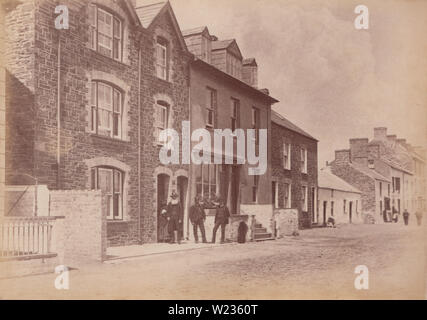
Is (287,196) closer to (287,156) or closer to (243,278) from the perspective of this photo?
(287,156)

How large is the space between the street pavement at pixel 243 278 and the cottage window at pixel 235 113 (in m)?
5.83

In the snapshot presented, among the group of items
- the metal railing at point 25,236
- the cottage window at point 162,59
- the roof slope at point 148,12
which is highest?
the roof slope at point 148,12

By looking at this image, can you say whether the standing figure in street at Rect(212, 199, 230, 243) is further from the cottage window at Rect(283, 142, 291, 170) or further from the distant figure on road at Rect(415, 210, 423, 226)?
the cottage window at Rect(283, 142, 291, 170)

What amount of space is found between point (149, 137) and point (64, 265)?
4.38 meters

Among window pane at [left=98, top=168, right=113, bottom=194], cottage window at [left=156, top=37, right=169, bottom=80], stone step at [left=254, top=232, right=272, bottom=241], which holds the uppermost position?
cottage window at [left=156, top=37, right=169, bottom=80]

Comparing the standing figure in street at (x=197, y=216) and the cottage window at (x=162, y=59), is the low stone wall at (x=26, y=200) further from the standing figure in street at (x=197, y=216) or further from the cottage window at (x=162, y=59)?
the standing figure in street at (x=197, y=216)

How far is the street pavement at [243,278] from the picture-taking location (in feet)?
29.0

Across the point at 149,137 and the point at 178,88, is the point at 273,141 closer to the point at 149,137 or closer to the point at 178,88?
the point at 178,88

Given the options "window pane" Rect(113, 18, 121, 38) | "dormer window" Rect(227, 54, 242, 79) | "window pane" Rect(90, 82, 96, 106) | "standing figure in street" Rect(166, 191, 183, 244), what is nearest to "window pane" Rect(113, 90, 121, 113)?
"window pane" Rect(90, 82, 96, 106)

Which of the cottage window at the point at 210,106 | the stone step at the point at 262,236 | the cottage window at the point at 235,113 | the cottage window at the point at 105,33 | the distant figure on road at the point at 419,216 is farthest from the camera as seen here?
the stone step at the point at 262,236

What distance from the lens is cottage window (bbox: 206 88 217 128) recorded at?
15214 mm

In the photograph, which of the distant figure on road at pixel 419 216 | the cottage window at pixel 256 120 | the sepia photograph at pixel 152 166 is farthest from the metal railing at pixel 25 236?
the cottage window at pixel 256 120

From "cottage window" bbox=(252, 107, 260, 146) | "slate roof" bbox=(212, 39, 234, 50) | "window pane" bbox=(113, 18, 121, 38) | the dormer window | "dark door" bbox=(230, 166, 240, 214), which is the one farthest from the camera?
"cottage window" bbox=(252, 107, 260, 146)

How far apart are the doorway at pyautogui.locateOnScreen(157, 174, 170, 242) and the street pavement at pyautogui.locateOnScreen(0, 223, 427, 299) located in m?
1.93
